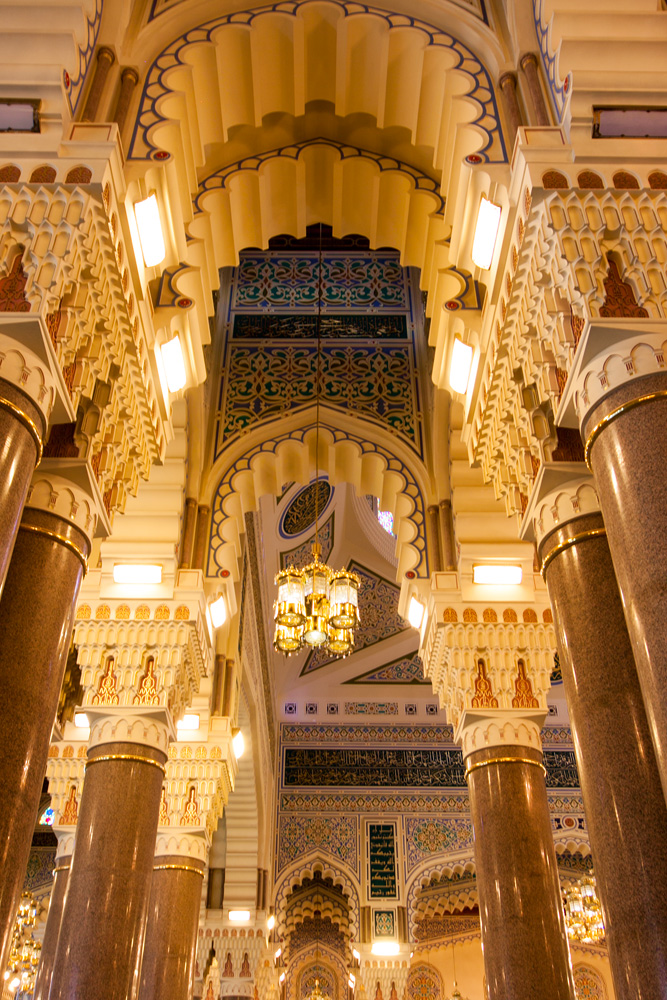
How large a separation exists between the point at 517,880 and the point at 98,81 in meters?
4.15

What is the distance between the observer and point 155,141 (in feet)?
12.1

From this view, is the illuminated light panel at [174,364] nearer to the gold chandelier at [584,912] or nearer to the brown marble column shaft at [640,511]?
the brown marble column shaft at [640,511]

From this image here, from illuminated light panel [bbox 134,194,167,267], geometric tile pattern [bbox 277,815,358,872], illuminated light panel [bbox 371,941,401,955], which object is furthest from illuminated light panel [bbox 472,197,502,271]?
geometric tile pattern [bbox 277,815,358,872]

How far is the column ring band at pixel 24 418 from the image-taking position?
8.40 feet

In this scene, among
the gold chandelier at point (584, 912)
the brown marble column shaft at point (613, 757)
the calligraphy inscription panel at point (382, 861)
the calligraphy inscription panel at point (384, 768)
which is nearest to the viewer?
the brown marble column shaft at point (613, 757)

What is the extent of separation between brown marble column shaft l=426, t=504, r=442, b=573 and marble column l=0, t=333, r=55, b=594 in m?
3.35

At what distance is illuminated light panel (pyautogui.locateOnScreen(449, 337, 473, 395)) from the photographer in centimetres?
428

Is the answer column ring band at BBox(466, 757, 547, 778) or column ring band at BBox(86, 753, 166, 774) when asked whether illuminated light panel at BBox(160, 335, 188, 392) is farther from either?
column ring band at BBox(466, 757, 547, 778)

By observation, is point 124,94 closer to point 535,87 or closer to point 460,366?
point 535,87

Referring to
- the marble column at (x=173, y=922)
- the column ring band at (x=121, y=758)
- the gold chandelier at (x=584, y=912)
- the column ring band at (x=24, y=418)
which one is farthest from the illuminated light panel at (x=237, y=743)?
the gold chandelier at (x=584, y=912)

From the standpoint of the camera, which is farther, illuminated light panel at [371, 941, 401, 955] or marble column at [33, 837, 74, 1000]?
illuminated light panel at [371, 941, 401, 955]

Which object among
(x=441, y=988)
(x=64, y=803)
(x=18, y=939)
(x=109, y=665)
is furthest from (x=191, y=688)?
(x=441, y=988)

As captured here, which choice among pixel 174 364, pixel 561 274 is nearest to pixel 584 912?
pixel 174 364

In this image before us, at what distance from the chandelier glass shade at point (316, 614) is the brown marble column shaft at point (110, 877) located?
1005 mm
